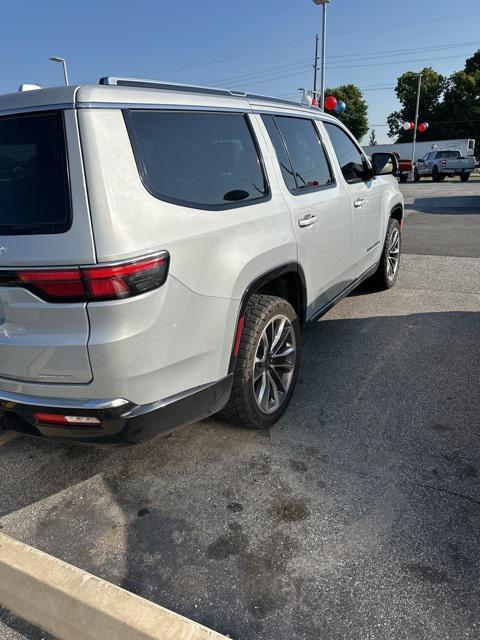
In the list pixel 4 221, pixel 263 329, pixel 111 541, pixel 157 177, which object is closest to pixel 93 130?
pixel 157 177

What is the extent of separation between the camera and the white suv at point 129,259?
192cm

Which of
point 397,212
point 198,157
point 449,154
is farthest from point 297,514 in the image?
point 449,154

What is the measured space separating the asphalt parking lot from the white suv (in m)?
0.44

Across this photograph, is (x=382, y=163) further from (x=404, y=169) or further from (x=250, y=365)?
(x=404, y=169)

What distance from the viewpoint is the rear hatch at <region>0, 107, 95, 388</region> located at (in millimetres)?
1918

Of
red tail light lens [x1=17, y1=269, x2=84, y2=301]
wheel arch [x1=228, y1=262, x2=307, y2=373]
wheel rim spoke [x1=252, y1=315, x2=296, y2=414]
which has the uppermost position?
red tail light lens [x1=17, y1=269, x2=84, y2=301]

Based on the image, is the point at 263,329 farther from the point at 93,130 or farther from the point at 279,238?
the point at 93,130

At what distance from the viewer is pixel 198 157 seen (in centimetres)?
243

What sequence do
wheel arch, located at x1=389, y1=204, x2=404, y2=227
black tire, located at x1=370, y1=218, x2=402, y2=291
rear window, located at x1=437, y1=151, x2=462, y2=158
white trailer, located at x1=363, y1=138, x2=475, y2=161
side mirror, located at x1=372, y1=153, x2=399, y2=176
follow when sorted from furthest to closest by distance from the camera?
white trailer, located at x1=363, y1=138, x2=475, y2=161 → rear window, located at x1=437, y1=151, x2=462, y2=158 → wheel arch, located at x1=389, y1=204, x2=404, y2=227 → black tire, located at x1=370, y1=218, x2=402, y2=291 → side mirror, located at x1=372, y1=153, x2=399, y2=176

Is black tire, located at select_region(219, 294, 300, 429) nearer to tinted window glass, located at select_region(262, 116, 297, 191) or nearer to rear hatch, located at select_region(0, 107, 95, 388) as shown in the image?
tinted window glass, located at select_region(262, 116, 297, 191)

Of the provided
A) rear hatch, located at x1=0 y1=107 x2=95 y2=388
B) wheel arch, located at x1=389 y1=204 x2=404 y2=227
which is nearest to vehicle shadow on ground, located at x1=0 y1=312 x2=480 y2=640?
rear hatch, located at x1=0 y1=107 x2=95 y2=388

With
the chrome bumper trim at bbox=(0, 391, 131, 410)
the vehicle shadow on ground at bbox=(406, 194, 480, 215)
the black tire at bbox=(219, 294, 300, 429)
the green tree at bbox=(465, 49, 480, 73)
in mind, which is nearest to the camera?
the chrome bumper trim at bbox=(0, 391, 131, 410)

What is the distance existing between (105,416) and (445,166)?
31.2 metres

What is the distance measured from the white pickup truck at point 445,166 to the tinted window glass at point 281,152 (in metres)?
29.2
